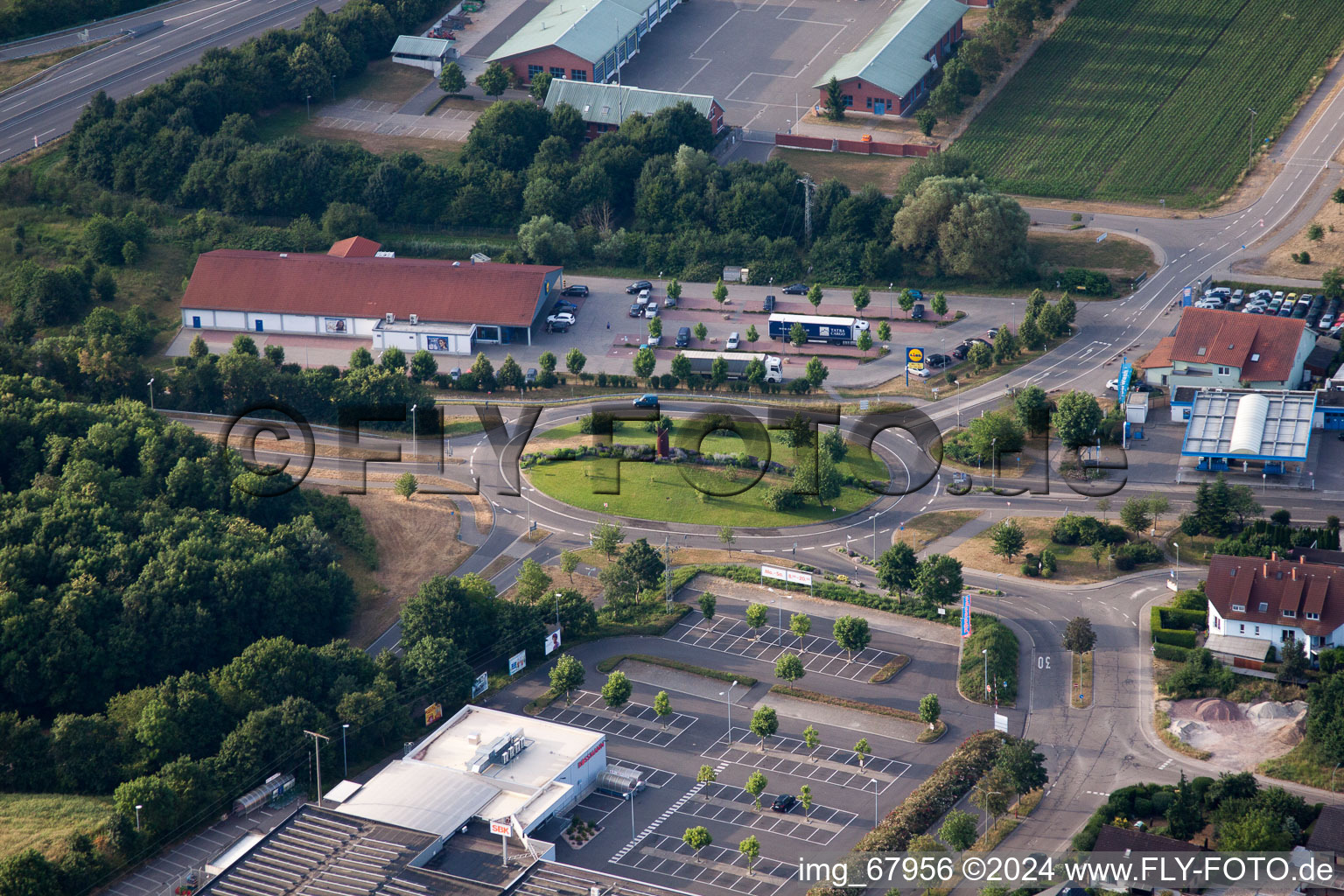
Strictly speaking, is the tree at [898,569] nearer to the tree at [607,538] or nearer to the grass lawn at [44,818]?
the tree at [607,538]

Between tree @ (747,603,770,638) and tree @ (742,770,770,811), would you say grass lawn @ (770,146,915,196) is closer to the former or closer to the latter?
tree @ (747,603,770,638)

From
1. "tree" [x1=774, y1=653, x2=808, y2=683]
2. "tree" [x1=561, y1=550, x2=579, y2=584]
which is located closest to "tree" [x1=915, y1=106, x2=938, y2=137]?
"tree" [x1=561, y1=550, x2=579, y2=584]

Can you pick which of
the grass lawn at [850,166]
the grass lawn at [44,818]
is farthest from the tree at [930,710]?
the grass lawn at [850,166]

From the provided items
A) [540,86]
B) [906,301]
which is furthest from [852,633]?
[540,86]

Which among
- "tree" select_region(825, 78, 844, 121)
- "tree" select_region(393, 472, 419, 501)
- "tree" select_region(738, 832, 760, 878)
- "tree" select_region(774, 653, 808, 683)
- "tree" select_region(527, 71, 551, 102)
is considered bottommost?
"tree" select_region(738, 832, 760, 878)

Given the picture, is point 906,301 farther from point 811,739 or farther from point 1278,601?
point 811,739

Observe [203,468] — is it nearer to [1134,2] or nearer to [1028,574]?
[1028,574]
